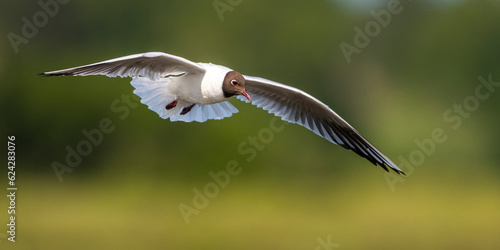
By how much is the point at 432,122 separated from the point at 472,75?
57.0 inches

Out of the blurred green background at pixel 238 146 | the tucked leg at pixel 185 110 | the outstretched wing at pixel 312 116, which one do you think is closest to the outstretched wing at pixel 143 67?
the tucked leg at pixel 185 110

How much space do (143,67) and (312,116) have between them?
3.73 ft

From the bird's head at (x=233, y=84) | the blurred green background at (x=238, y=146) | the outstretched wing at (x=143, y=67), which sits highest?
the blurred green background at (x=238, y=146)

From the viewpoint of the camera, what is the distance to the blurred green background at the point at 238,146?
1038cm

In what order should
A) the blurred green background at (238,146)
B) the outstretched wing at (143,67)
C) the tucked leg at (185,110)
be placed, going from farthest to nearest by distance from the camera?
the blurred green background at (238,146)
the tucked leg at (185,110)
the outstretched wing at (143,67)

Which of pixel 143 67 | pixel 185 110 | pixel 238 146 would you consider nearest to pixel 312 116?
pixel 185 110

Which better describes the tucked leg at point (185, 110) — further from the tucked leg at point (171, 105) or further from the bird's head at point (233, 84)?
the bird's head at point (233, 84)

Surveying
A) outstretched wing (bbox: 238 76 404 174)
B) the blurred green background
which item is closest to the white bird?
outstretched wing (bbox: 238 76 404 174)

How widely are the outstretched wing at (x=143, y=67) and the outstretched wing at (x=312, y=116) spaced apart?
54 centimetres

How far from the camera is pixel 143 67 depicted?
164 inches

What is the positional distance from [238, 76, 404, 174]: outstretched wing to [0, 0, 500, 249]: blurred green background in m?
4.73

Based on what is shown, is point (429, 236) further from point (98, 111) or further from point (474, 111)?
point (98, 111)

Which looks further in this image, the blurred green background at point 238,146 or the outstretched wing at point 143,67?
the blurred green background at point 238,146

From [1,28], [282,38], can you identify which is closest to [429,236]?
[282,38]
